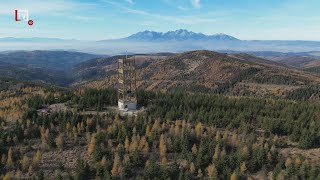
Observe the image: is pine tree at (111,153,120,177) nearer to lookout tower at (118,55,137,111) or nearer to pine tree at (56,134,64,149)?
pine tree at (56,134,64,149)

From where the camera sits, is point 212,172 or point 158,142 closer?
point 212,172

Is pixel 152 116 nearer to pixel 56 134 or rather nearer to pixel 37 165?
pixel 56 134

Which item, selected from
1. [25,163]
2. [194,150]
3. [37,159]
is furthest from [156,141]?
[25,163]

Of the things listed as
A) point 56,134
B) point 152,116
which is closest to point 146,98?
point 152,116

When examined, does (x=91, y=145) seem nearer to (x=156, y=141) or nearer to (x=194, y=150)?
(x=156, y=141)

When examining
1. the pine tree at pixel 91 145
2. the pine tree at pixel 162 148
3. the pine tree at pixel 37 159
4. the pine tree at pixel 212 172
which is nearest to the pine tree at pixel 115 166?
the pine tree at pixel 91 145

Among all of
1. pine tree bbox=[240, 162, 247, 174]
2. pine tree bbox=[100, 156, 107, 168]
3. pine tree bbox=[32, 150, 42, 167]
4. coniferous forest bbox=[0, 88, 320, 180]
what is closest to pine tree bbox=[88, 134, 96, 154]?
coniferous forest bbox=[0, 88, 320, 180]
